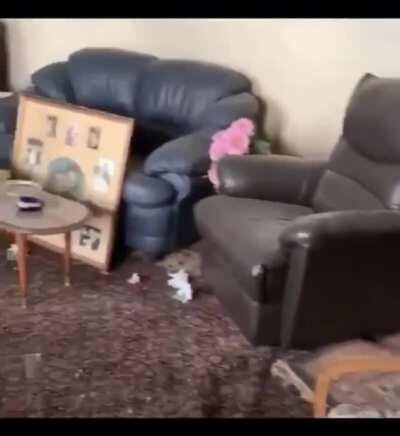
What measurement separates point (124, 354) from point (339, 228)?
90 cm

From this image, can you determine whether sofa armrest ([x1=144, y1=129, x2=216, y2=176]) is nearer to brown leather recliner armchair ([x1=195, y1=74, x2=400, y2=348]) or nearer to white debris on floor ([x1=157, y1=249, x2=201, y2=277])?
brown leather recliner armchair ([x1=195, y1=74, x2=400, y2=348])

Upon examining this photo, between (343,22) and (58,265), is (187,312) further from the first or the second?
(343,22)

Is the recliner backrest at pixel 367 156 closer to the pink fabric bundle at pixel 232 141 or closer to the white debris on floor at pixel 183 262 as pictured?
the pink fabric bundle at pixel 232 141

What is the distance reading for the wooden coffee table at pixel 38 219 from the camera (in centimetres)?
293

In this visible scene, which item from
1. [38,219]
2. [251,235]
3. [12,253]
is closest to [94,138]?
[38,219]

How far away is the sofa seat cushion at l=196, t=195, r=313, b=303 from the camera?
2.55 meters

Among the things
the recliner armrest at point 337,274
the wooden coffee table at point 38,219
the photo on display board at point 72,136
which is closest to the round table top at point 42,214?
the wooden coffee table at point 38,219

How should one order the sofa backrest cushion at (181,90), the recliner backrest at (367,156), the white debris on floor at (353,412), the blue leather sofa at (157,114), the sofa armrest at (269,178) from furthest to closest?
1. the sofa backrest cushion at (181,90)
2. the blue leather sofa at (157,114)
3. the sofa armrest at (269,178)
4. the recliner backrest at (367,156)
5. the white debris on floor at (353,412)

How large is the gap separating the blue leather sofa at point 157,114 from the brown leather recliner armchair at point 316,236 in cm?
31

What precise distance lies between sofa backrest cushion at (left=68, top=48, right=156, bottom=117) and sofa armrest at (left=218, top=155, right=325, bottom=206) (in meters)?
1.01

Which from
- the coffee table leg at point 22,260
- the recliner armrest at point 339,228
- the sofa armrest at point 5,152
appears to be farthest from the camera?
the sofa armrest at point 5,152

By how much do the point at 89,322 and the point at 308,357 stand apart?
863 mm

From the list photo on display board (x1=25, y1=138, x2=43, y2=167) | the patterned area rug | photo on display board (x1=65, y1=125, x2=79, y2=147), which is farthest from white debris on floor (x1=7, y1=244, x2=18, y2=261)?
photo on display board (x1=65, y1=125, x2=79, y2=147)
